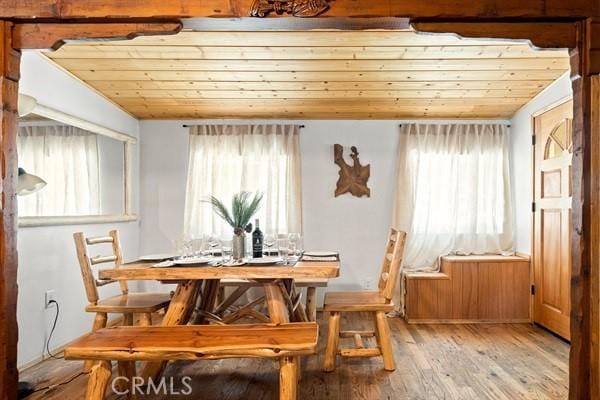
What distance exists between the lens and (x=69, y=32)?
2023 millimetres

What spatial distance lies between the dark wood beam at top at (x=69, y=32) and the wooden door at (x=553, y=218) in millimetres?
3157

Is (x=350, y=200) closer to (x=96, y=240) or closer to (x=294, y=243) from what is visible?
(x=294, y=243)

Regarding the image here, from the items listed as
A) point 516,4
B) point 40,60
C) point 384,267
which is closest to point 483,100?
point 384,267

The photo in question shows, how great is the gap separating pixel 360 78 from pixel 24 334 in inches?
122

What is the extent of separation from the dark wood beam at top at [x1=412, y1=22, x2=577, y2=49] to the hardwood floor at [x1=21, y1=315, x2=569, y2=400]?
190 centimetres

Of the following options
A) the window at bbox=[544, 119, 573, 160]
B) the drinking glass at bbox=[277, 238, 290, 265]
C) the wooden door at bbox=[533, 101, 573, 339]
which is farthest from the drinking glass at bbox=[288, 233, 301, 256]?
the window at bbox=[544, 119, 573, 160]

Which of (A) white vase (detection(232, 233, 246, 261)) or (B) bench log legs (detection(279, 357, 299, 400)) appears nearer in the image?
(B) bench log legs (detection(279, 357, 299, 400))

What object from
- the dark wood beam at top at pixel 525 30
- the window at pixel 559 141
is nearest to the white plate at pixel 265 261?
the dark wood beam at top at pixel 525 30

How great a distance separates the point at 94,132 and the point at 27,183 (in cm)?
108

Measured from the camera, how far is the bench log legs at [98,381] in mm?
2002

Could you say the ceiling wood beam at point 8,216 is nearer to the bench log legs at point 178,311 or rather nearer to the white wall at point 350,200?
the bench log legs at point 178,311

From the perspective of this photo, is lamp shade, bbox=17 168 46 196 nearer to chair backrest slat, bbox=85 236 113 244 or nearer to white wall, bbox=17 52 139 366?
white wall, bbox=17 52 139 366

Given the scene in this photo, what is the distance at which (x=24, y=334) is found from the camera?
9.67 ft

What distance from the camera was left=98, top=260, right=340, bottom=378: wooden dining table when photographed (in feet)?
7.93
